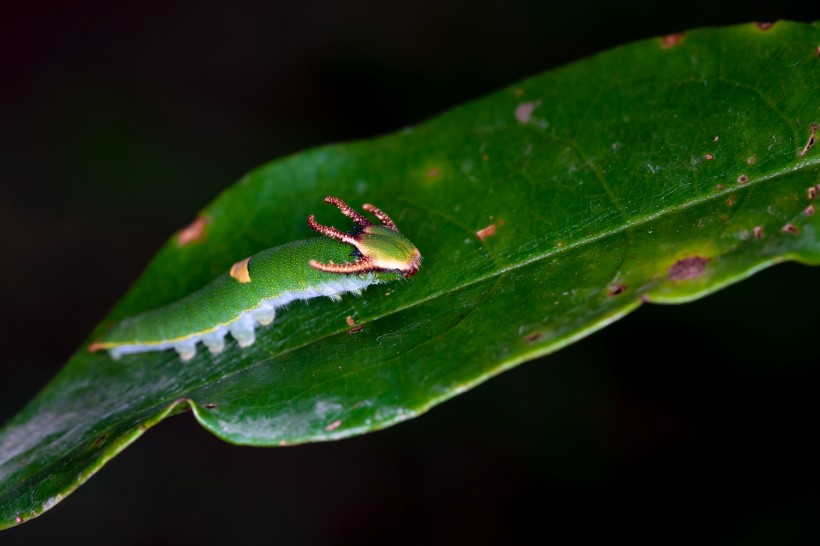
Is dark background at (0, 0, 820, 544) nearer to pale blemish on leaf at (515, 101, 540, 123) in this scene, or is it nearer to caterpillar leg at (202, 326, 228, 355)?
pale blemish on leaf at (515, 101, 540, 123)

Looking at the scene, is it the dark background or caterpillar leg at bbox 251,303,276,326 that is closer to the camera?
caterpillar leg at bbox 251,303,276,326

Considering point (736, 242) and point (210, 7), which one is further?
point (210, 7)

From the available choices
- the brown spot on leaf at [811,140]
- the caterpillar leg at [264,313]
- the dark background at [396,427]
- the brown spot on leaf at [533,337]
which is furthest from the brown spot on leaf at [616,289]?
the dark background at [396,427]

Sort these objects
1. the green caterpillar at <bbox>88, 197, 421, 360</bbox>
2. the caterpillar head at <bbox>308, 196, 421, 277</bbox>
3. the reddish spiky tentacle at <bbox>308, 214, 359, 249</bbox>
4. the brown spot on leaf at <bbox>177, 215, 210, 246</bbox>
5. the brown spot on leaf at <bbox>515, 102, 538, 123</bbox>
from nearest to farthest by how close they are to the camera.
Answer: the caterpillar head at <bbox>308, 196, 421, 277</bbox>, the green caterpillar at <bbox>88, 197, 421, 360</bbox>, the reddish spiky tentacle at <bbox>308, 214, 359, 249</bbox>, the brown spot on leaf at <bbox>515, 102, 538, 123</bbox>, the brown spot on leaf at <bbox>177, 215, 210, 246</bbox>

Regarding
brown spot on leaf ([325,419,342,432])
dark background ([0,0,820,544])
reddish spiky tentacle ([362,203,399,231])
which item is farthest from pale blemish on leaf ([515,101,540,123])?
dark background ([0,0,820,544])

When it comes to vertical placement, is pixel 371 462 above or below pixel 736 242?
above

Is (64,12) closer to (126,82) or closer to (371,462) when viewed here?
(126,82)

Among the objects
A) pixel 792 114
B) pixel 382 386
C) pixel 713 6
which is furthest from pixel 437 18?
pixel 382 386
